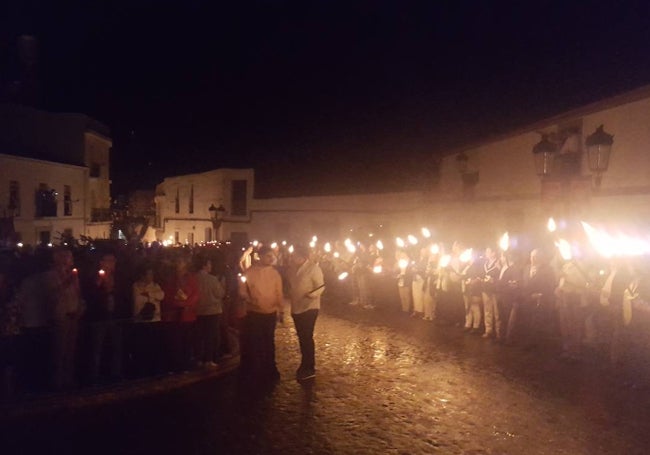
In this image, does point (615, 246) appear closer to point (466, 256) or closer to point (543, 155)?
point (543, 155)

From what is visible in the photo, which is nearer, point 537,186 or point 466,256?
point 466,256

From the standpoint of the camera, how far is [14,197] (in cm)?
3059

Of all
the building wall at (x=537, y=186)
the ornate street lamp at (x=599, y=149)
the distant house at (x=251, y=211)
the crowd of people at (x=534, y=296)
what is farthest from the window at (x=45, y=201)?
the ornate street lamp at (x=599, y=149)

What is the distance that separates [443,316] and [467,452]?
27.0 feet

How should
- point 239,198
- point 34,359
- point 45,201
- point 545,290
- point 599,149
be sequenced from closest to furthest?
point 34,359
point 599,149
point 545,290
point 45,201
point 239,198

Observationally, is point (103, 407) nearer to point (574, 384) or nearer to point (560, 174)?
point (574, 384)

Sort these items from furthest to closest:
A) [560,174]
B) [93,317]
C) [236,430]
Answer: [560,174]
[93,317]
[236,430]

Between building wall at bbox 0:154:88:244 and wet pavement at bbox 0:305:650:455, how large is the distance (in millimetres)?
24681

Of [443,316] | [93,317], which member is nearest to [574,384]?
[443,316]

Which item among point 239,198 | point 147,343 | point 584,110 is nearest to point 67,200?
point 239,198

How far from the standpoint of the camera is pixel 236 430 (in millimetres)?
7172

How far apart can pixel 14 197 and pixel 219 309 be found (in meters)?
24.5

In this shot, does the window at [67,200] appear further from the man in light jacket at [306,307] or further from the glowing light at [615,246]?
the glowing light at [615,246]

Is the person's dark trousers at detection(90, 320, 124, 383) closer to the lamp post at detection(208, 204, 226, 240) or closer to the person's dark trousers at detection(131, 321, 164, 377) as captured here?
the person's dark trousers at detection(131, 321, 164, 377)
